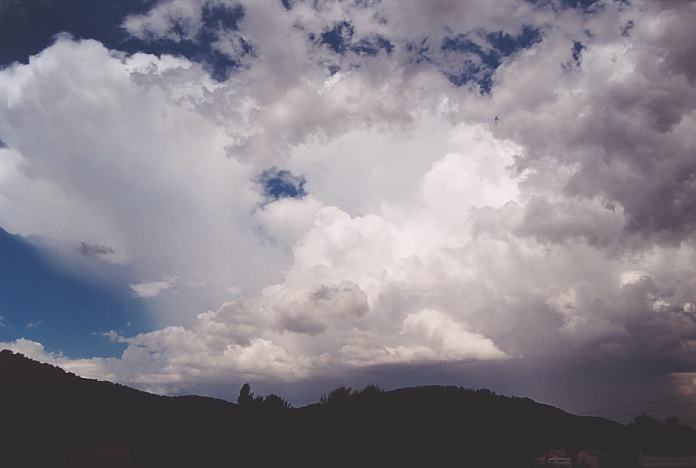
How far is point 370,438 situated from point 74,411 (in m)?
36.9

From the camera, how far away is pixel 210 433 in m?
65.0

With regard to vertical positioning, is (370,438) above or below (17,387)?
below

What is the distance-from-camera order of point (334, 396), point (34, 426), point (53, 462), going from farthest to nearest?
point (334, 396) → point (34, 426) → point (53, 462)

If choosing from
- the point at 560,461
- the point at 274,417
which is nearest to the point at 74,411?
the point at 274,417

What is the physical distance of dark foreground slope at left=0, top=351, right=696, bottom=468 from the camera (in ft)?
172

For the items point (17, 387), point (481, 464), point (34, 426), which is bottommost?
point (481, 464)

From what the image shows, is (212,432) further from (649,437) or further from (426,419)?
(649,437)

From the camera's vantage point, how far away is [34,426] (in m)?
53.0

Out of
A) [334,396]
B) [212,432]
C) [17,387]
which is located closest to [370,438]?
[334,396]

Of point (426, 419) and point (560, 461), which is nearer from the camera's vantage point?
point (560, 461)

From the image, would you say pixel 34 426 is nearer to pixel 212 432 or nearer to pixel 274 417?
pixel 212 432

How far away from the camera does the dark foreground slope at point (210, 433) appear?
52.3 meters

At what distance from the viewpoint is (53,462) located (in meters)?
49.8

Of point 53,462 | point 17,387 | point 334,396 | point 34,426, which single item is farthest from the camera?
point 334,396
